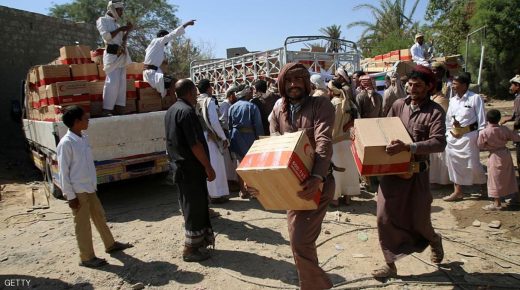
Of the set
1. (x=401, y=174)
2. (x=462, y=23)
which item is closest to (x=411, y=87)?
(x=401, y=174)

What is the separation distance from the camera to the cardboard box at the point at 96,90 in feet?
21.5

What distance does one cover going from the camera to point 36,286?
12.6 ft

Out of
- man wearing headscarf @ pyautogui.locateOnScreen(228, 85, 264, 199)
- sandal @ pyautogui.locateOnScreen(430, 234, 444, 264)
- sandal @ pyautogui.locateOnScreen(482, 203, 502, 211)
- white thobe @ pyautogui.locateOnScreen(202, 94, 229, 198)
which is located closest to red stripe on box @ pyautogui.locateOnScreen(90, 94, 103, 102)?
white thobe @ pyautogui.locateOnScreen(202, 94, 229, 198)

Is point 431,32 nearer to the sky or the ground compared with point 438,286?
nearer to the sky

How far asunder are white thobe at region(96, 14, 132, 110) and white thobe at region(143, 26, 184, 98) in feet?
1.69

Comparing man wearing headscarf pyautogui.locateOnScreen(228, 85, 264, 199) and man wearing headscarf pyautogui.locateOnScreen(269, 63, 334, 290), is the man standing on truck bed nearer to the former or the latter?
man wearing headscarf pyautogui.locateOnScreen(269, 63, 334, 290)

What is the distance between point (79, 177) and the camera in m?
3.97

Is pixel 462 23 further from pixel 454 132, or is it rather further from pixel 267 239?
pixel 267 239

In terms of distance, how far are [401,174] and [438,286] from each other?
103 cm

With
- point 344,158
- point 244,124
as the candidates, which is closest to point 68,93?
point 244,124

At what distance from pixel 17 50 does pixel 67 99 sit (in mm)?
8411

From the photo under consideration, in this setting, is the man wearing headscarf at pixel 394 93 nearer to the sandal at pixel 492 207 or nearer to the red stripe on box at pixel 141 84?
the sandal at pixel 492 207

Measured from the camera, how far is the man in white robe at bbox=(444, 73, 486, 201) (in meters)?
5.24

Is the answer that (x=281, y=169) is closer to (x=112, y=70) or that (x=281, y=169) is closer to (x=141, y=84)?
(x=112, y=70)
